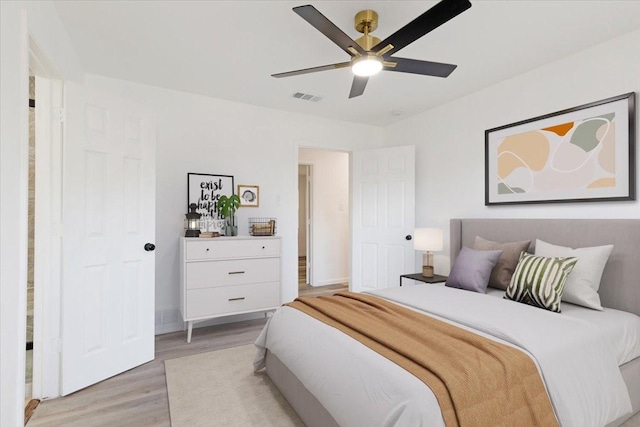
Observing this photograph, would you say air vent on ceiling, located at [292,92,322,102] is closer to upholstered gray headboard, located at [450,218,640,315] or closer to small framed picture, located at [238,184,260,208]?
small framed picture, located at [238,184,260,208]

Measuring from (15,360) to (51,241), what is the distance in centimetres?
92

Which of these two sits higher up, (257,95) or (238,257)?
(257,95)

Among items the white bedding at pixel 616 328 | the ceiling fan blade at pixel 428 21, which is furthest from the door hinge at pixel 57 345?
the white bedding at pixel 616 328

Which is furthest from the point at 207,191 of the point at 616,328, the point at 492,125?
the point at 616,328

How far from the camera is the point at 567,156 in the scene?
2697 mm

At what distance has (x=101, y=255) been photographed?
244 centimetres

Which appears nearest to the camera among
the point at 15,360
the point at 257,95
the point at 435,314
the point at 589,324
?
the point at 15,360

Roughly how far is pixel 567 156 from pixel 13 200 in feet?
11.9

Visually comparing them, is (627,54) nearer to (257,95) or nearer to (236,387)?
(257,95)

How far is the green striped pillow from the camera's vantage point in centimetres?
213

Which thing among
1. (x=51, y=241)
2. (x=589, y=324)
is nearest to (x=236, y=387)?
(x=51, y=241)

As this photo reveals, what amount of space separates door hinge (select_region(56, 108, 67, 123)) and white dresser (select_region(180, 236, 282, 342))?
4.36 feet

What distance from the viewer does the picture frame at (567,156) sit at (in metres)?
2.39

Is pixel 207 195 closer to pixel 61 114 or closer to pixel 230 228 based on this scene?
pixel 230 228
